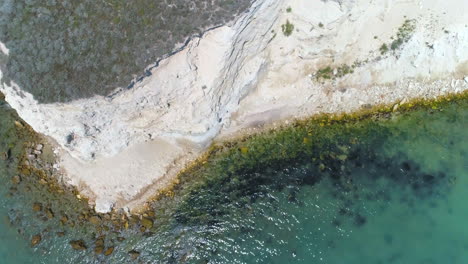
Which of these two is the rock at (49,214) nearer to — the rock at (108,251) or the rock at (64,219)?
the rock at (64,219)

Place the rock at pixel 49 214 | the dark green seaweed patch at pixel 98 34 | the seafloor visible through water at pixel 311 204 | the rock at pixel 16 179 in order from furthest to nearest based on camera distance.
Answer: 1. the rock at pixel 16 179
2. the rock at pixel 49 214
3. the seafloor visible through water at pixel 311 204
4. the dark green seaweed patch at pixel 98 34

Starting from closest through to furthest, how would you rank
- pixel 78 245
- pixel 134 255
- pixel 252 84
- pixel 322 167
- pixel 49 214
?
pixel 252 84 < pixel 134 255 < pixel 78 245 < pixel 322 167 < pixel 49 214

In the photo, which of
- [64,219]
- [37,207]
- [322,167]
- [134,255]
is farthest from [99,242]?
[322,167]

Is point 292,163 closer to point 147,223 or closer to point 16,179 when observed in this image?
point 147,223

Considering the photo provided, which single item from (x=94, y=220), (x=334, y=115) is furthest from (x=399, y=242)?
(x=94, y=220)

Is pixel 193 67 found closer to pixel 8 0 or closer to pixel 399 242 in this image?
pixel 8 0

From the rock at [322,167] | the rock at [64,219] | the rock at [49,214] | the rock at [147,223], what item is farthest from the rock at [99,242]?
the rock at [322,167]

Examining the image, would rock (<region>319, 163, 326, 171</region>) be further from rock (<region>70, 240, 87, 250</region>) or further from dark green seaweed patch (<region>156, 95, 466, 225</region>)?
rock (<region>70, 240, 87, 250</region>)
